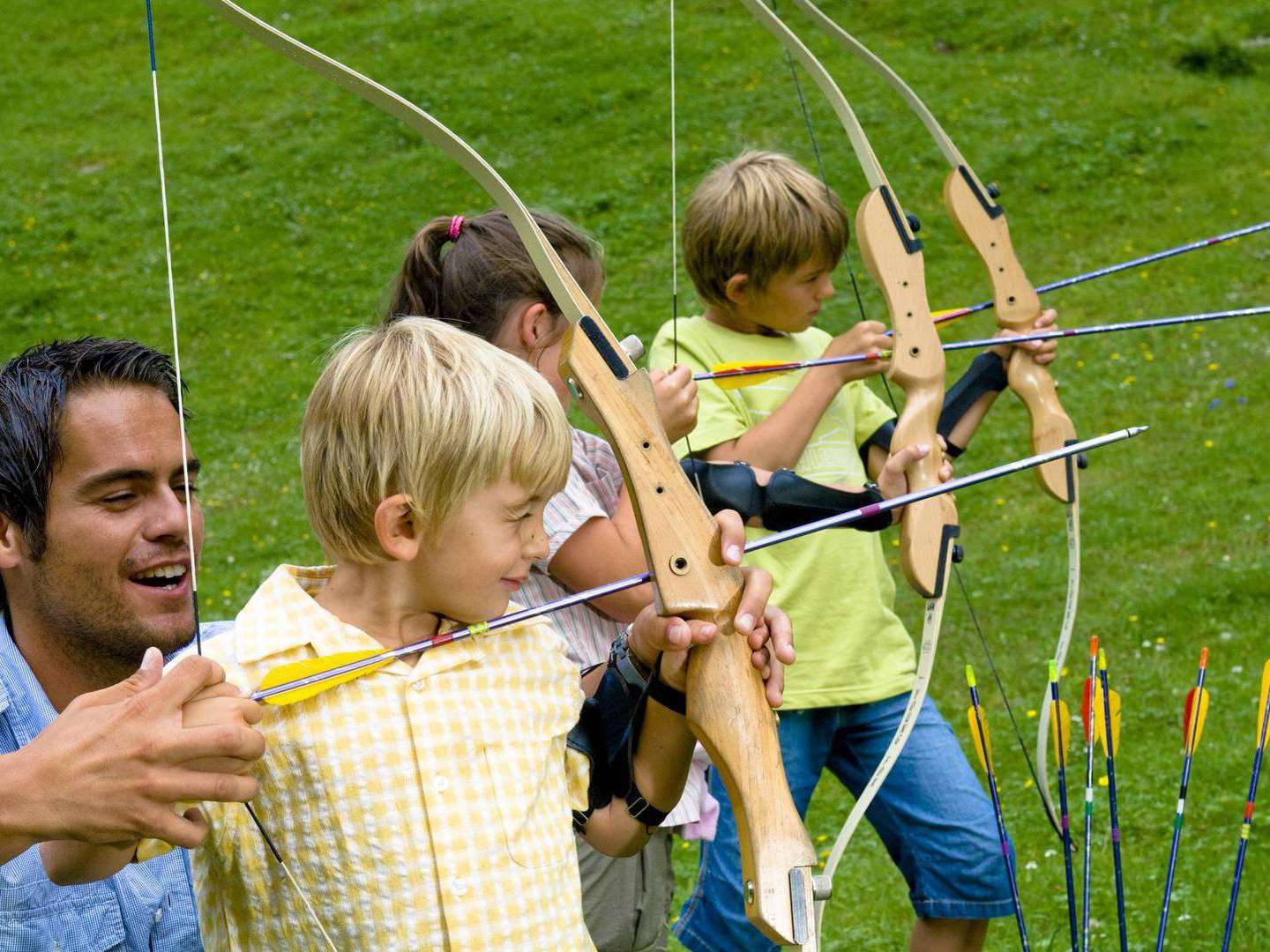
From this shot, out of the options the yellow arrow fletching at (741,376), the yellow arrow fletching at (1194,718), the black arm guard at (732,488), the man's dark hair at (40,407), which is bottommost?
the yellow arrow fletching at (1194,718)

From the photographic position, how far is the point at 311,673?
1.40m

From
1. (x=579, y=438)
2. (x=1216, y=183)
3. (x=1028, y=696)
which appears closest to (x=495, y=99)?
(x=1216, y=183)

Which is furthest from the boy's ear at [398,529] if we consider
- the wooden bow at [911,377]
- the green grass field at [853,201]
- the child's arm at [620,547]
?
the green grass field at [853,201]

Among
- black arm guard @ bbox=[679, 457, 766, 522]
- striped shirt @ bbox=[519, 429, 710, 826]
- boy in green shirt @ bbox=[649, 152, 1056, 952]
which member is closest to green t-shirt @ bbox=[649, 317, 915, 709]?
boy in green shirt @ bbox=[649, 152, 1056, 952]

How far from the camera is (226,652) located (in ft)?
4.80

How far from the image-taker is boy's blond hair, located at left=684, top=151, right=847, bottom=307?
259 cm

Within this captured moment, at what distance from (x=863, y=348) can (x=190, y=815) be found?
146cm

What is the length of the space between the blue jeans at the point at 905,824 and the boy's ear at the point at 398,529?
1214 millimetres

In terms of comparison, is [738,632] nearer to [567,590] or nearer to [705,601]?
[705,601]

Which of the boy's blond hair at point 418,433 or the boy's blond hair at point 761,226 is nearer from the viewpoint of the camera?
the boy's blond hair at point 418,433

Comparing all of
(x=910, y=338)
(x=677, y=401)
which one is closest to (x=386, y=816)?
(x=677, y=401)

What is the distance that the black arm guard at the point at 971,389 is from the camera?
2695mm

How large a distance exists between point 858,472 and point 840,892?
1258 millimetres

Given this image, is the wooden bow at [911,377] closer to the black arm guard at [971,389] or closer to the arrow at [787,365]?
the arrow at [787,365]
